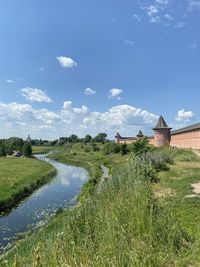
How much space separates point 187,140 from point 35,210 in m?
38.2

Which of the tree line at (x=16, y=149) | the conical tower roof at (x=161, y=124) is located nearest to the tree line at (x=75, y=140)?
the tree line at (x=16, y=149)

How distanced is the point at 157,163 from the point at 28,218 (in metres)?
10.2

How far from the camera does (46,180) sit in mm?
40656

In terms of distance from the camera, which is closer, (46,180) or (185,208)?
(185,208)

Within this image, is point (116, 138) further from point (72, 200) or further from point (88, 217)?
point (88, 217)

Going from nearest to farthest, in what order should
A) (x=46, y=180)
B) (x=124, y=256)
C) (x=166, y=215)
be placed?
(x=124, y=256) < (x=166, y=215) < (x=46, y=180)

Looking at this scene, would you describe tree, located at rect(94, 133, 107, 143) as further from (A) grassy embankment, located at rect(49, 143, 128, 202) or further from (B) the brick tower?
(B) the brick tower

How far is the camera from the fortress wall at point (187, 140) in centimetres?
5206

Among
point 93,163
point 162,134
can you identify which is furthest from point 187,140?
point 93,163

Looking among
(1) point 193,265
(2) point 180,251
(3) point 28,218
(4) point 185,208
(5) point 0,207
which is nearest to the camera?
(1) point 193,265

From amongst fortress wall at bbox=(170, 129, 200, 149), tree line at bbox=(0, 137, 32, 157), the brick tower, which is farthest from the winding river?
tree line at bbox=(0, 137, 32, 157)

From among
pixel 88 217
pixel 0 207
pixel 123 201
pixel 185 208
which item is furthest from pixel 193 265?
pixel 0 207

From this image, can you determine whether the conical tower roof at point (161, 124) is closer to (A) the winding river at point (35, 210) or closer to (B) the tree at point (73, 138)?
(A) the winding river at point (35, 210)

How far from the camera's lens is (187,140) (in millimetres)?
57469
